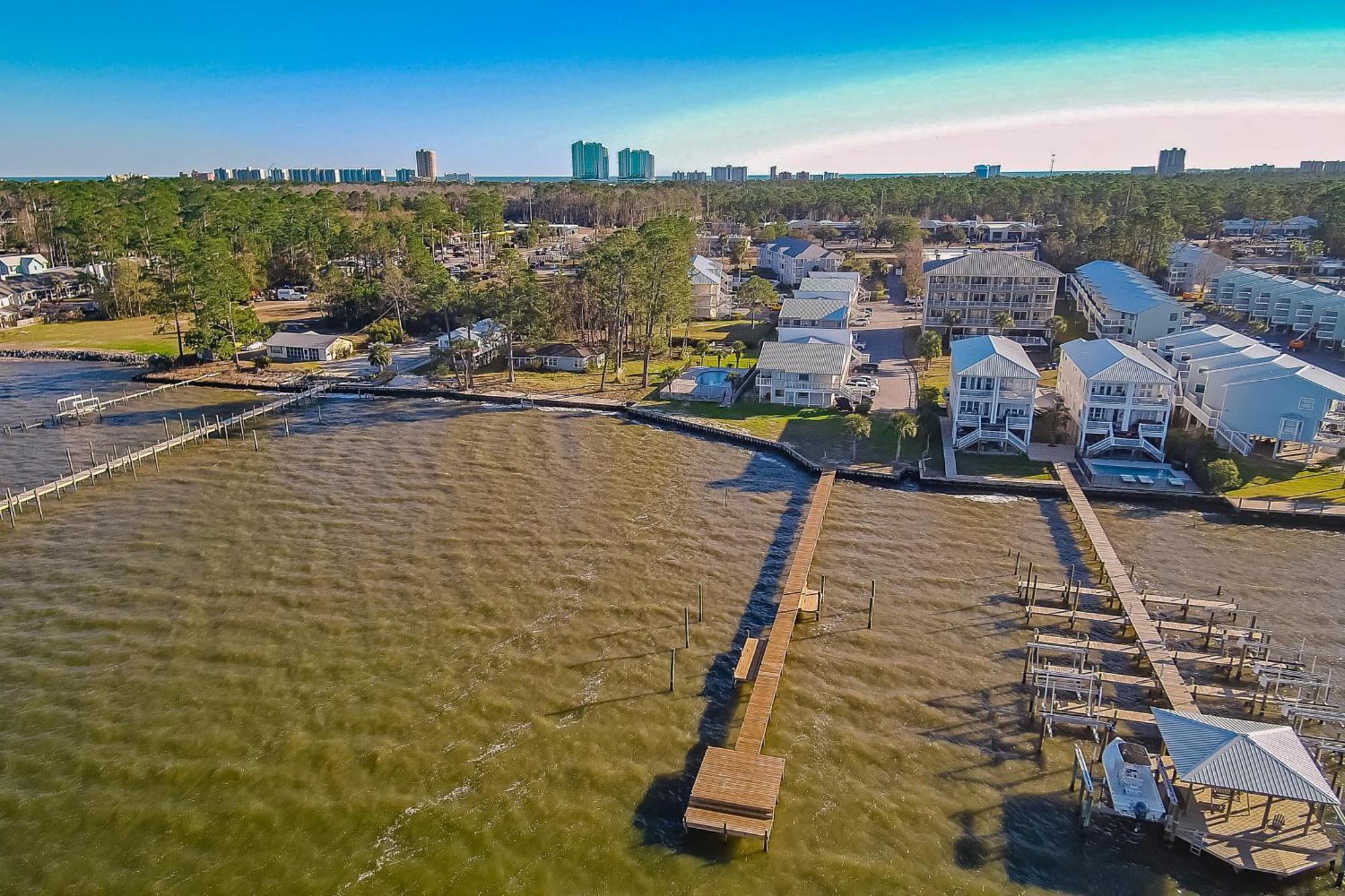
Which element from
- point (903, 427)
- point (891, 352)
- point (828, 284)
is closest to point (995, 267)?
point (891, 352)

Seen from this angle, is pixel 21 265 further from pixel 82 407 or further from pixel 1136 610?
pixel 1136 610

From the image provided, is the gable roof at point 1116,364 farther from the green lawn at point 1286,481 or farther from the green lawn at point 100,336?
the green lawn at point 100,336

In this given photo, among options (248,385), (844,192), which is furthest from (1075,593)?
(844,192)

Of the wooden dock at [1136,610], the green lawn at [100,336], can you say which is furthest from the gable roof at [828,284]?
the green lawn at [100,336]

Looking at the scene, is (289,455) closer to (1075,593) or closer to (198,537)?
(198,537)

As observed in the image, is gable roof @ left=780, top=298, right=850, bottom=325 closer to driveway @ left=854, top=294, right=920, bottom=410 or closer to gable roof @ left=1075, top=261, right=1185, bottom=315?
driveway @ left=854, top=294, right=920, bottom=410

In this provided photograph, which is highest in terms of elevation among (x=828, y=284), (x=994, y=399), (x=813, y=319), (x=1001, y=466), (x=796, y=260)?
(x=796, y=260)
